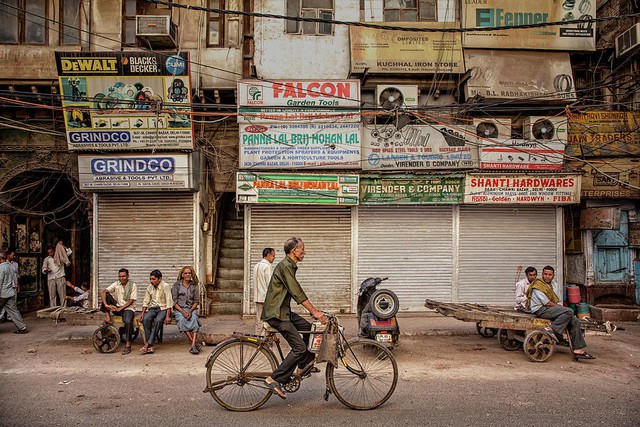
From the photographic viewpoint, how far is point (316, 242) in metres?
13.5

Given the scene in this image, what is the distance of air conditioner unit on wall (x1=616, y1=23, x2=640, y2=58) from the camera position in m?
12.9

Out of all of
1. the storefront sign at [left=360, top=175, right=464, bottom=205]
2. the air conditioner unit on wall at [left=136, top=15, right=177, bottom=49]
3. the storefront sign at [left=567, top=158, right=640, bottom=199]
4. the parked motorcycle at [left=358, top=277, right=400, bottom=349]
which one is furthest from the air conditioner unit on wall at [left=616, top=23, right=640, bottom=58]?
the air conditioner unit on wall at [left=136, top=15, right=177, bottom=49]

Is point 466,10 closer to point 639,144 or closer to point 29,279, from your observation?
point 639,144

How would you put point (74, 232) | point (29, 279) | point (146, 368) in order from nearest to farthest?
point (146, 368)
point (29, 279)
point (74, 232)

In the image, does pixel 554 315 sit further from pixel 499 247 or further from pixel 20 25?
pixel 20 25

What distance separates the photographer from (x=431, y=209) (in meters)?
13.6

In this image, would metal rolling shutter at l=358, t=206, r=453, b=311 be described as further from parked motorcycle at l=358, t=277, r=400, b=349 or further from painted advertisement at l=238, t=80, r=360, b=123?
parked motorcycle at l=358, t=277, r=400, b=349

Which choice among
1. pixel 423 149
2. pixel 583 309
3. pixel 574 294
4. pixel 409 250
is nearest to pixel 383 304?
pixel 409 250

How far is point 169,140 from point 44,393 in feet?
23.7

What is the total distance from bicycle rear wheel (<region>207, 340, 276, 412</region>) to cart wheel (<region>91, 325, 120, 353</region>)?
4088 mm

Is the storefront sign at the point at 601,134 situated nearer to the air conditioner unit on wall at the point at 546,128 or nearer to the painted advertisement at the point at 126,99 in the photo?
the air conditioner unit on wall at the point at 546,128

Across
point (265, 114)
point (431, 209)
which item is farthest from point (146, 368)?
point (431, 209)

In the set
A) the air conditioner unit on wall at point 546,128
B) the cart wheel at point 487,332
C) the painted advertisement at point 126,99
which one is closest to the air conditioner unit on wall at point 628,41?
the air conditioner unit on wall at point 546,128

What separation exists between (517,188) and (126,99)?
394 inches
